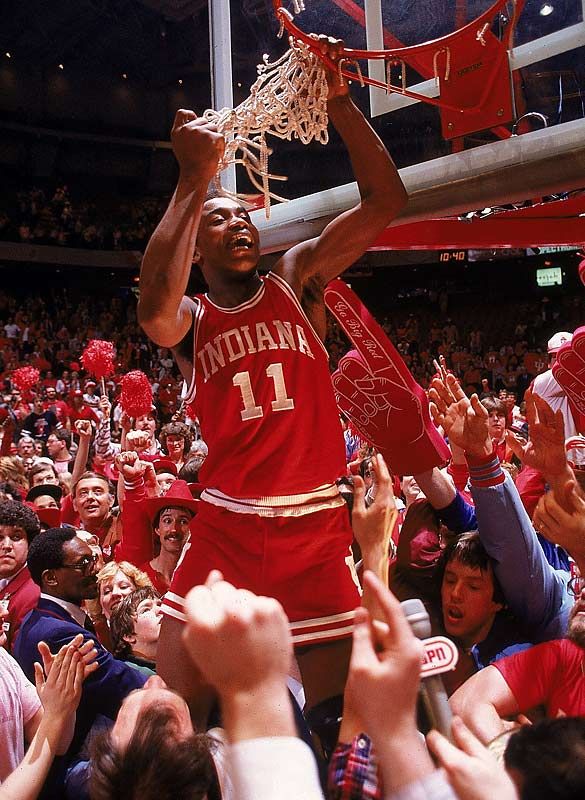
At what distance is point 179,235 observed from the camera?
7.19ft

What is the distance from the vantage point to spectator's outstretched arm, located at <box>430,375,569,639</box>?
8.27 ft

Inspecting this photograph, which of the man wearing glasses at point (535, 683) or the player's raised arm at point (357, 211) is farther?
the player's raised arm at point (357, 211)

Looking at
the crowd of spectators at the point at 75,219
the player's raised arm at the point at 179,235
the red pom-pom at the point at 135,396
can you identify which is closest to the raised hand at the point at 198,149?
the player's raised arm at the point at 179,235

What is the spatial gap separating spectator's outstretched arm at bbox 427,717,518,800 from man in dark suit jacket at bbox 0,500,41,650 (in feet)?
9.63

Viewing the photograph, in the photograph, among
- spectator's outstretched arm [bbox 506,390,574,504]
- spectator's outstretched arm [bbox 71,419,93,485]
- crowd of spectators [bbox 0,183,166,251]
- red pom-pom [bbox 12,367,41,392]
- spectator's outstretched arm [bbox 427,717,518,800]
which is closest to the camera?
spectator's outstretched arm [bbox 427,717,518,800]

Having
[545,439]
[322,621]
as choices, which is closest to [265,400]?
[322,621]

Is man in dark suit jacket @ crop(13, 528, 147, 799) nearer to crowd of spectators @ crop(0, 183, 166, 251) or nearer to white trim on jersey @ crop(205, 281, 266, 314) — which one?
white trim on jersey @ crop(205, 281, 266, 314)

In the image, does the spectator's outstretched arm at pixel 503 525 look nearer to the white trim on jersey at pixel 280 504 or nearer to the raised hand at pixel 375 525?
the white trim on jersey at pixel 280 504

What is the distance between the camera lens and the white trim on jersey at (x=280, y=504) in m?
2.30

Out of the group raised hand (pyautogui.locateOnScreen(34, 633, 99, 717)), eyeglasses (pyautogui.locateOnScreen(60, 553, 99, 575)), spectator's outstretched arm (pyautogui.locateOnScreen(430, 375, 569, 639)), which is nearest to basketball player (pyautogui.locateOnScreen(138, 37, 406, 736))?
raised hand (pyautogui.locateOnScreen(34, 633, 99, 717))

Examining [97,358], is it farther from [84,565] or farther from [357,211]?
[357,211]

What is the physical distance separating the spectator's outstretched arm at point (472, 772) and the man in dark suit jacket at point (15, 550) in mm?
2934

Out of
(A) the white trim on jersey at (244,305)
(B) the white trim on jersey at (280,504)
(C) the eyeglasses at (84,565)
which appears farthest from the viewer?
(C) the eyeglasses at (84,565)

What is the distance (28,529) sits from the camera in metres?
3.82
